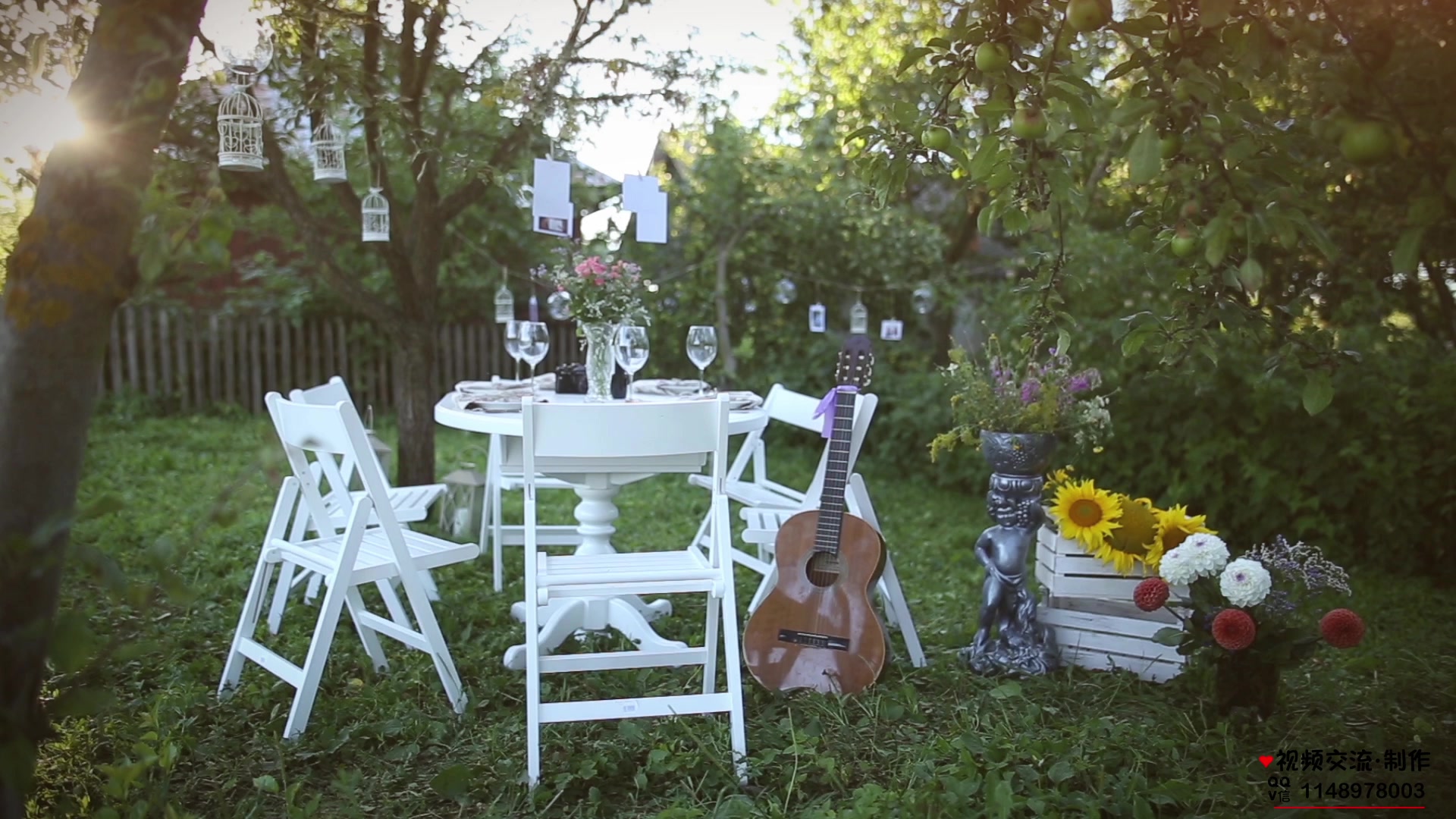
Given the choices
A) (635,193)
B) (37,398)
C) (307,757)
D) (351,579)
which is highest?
(635,193)

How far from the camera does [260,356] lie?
9.12 m

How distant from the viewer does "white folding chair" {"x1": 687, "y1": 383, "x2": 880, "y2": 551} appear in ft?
10.7

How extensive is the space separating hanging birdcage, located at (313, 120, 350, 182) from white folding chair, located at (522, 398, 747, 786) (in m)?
1.73

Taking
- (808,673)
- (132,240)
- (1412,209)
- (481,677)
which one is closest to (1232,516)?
(808,673)

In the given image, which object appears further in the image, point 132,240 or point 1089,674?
point 1089,674

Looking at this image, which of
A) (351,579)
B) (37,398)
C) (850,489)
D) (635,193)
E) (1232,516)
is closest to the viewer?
(37,398)

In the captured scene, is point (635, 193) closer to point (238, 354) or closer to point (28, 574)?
point (28, 574)

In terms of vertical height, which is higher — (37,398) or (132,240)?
(132,240)

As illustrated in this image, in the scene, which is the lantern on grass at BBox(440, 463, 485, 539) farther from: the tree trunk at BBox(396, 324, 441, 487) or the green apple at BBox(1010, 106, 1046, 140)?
the green apple at BBox(1010, 106, 1046, 140)

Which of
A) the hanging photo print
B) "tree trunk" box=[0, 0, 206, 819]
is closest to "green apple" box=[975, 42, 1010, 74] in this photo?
"tree trunk" box=[0, 0, 206, 819]

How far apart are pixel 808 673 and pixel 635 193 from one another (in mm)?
2112

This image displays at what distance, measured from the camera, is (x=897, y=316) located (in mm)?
8234

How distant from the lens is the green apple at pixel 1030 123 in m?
1.56

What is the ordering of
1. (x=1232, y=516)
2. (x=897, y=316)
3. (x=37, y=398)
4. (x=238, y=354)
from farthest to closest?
1. (x=238, y=354)
2. (x=897, y=316)
3. (x=1232, y=516)
4. (x=37, y=398)
